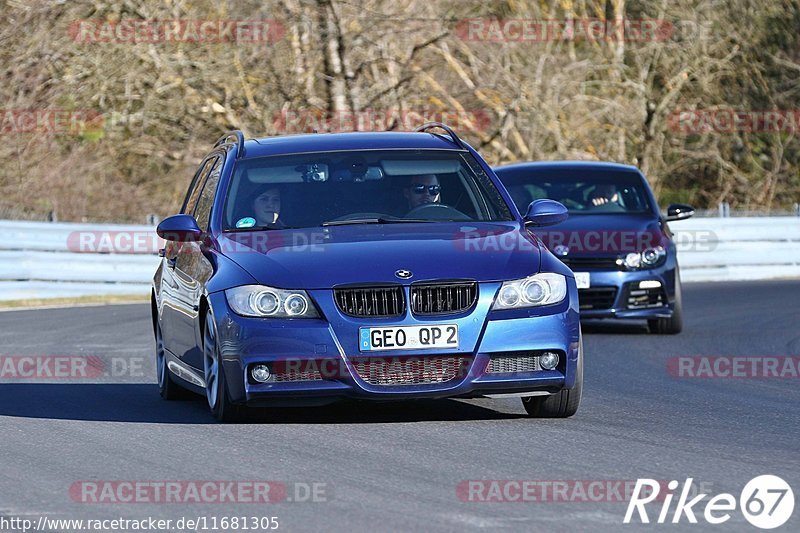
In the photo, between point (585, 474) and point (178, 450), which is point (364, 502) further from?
point (178, 450)

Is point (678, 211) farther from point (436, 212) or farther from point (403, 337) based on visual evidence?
point (403, 337)

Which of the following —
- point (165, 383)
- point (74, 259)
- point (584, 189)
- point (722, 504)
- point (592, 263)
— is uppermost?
point (722, 504)

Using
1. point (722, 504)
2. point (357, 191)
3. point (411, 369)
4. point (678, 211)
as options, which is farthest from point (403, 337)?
point (678, 211)

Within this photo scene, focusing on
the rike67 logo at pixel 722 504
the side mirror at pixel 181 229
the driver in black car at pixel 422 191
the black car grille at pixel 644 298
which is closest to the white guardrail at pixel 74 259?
the black car grille at pixel 644 298

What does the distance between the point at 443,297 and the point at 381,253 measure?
1.39 ft

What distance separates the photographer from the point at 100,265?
21.7m

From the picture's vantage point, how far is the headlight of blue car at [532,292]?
8102 mm

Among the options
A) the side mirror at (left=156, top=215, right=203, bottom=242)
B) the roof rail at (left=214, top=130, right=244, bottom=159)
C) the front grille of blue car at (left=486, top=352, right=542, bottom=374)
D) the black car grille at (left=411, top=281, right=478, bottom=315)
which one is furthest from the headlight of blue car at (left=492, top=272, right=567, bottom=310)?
the roof rail at (left=214, top=130, right=244, bottom=159)

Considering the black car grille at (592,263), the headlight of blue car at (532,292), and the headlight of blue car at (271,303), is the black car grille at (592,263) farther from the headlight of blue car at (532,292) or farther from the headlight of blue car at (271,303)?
the headlight of blue car at (271,303)

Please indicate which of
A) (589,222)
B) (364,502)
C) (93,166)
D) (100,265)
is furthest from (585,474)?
(93,166)

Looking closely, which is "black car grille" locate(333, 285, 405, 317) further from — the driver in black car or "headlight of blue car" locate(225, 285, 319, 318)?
the driver in black car

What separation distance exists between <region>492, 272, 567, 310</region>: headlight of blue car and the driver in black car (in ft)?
3.98

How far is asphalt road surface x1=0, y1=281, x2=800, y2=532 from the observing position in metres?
5.93

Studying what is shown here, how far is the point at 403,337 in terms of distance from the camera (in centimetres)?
793
